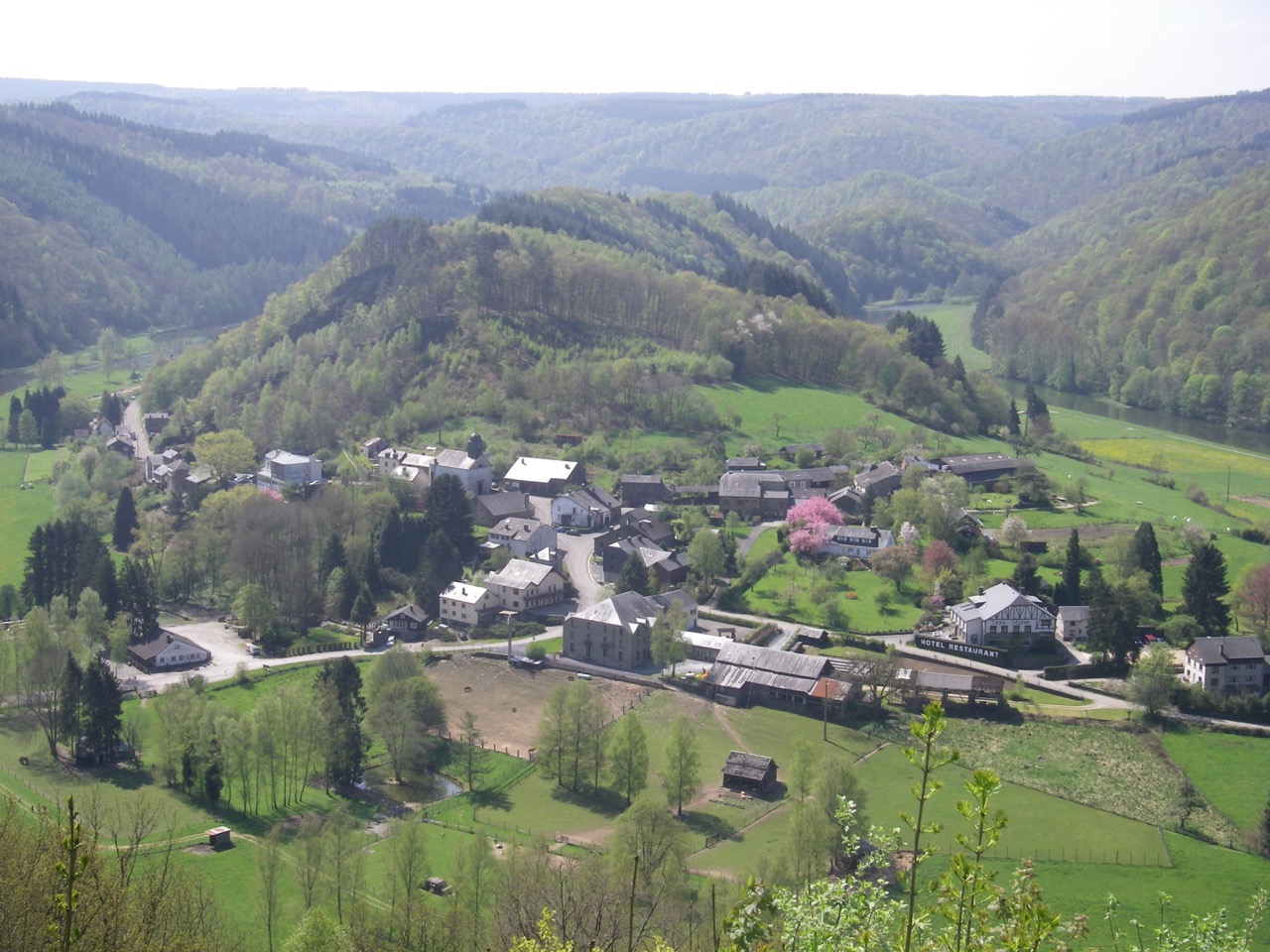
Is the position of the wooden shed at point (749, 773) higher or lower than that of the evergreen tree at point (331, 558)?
lower

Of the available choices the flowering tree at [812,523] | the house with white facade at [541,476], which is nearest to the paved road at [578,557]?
the house with white facade at [541,476]

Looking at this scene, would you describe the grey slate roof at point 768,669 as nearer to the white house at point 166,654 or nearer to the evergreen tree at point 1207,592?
the evergreen tree at point 1207,592

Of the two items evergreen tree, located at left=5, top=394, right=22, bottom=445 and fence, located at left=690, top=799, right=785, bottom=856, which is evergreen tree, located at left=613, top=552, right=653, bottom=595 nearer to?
fence, located at left=690, top=799, right=785, bottom=856

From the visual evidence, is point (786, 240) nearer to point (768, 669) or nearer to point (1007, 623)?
point (1007, 623)

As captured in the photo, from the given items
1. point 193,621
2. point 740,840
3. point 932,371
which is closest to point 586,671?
point 740,840

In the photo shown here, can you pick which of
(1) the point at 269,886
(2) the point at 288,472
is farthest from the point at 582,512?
(1) the point at 269,886
